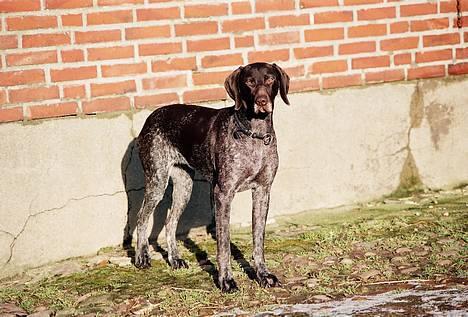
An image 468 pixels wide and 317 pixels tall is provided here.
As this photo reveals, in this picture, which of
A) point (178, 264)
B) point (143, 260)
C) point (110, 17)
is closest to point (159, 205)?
point (143, 260)

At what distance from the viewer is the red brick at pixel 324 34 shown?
7.91m

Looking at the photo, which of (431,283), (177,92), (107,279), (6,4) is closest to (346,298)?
(431,283)

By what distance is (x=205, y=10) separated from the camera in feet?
24.9

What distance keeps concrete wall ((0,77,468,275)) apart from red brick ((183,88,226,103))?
20.0 inches

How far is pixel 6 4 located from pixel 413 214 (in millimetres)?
4473

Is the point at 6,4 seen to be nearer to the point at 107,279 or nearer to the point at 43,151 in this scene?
the point at 43,151

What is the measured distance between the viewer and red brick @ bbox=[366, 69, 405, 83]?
8141mm

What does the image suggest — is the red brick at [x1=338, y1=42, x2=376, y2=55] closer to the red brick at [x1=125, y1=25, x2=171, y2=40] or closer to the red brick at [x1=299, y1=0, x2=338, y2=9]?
the red brick at [x1=299, y1=0, x2=338, y2=9]

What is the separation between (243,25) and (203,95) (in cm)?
82

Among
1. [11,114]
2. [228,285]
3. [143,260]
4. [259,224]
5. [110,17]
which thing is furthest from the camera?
[110,17]

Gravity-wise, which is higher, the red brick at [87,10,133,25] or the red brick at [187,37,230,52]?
the red brick at [87,10,133,25]

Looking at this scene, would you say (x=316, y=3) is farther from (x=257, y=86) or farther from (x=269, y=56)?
(x=257, y=86)

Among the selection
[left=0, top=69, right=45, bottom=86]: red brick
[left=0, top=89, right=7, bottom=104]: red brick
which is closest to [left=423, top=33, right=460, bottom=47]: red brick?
[left=0, top=69, right=45, bottom=86]: red brick

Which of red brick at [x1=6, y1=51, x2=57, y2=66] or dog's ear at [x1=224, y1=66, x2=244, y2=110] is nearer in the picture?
dog's ear at [x1=224, y1=66, x2=244, y2=110]
